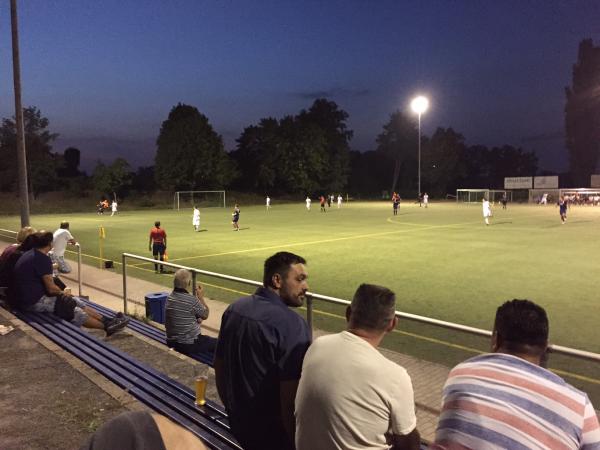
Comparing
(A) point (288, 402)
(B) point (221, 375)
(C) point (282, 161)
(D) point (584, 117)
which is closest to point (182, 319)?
(B) point (221, 375)

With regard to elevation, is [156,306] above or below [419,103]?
below

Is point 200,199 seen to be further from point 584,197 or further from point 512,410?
point 512,410

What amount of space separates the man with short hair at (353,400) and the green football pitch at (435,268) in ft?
16.4

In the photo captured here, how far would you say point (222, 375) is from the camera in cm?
349

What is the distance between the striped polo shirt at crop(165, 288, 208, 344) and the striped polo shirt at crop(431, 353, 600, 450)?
4.69 meters

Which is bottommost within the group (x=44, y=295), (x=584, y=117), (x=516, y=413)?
(x=44, y=295)

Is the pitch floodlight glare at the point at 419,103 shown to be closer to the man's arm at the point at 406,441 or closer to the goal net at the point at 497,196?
the goal net at the point at 497,196

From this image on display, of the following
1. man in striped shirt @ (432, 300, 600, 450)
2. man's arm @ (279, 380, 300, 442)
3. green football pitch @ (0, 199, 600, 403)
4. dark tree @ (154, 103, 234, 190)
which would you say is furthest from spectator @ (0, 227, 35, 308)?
dark tree @ (154, 103, 234, 190)

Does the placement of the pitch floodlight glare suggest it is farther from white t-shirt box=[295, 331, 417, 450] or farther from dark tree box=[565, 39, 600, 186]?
white t-shirt box=[295, 331, 417, 450]

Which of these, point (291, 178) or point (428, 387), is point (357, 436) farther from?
point (291, 178)

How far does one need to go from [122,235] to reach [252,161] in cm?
6135

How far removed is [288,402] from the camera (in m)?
3.07

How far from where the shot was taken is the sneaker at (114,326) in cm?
735

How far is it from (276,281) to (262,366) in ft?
2.01
